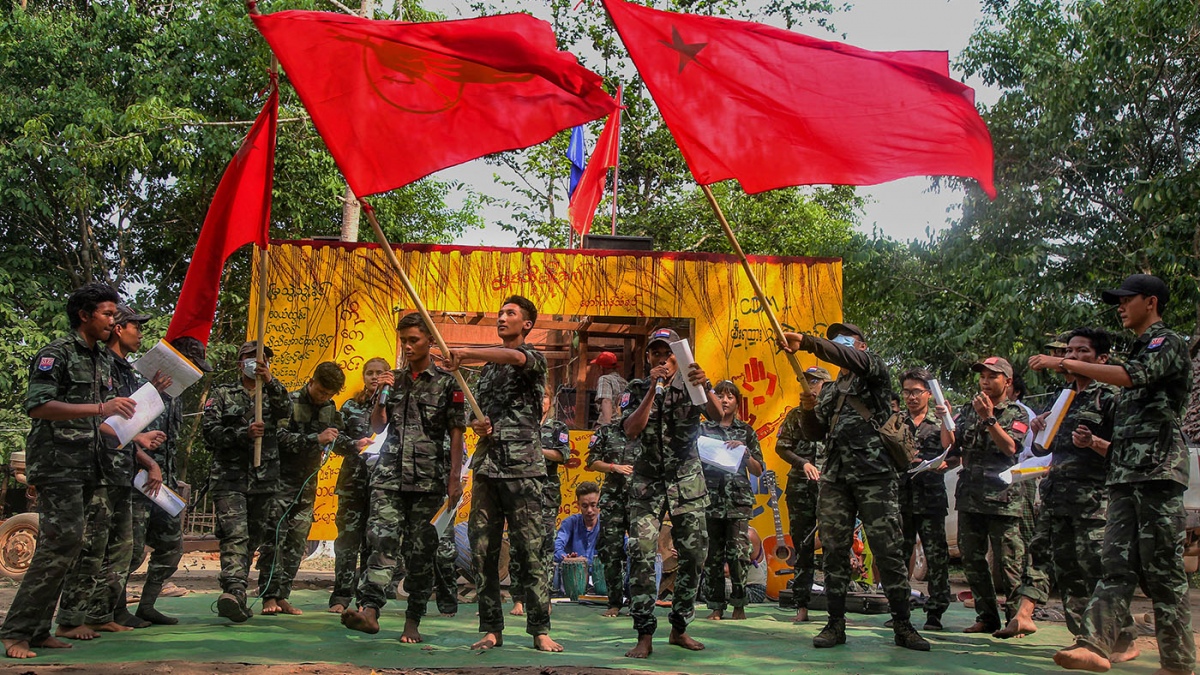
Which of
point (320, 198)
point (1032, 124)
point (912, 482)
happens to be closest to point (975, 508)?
point (912, 482)

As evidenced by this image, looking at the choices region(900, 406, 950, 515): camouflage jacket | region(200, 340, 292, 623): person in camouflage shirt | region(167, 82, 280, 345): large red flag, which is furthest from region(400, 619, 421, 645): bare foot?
region(900, 406, 950, 515): camouflage jacket

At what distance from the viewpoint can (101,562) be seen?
7.27m

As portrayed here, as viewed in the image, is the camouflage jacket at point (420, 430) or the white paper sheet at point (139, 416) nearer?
the white paper sheet at point (139, 416)

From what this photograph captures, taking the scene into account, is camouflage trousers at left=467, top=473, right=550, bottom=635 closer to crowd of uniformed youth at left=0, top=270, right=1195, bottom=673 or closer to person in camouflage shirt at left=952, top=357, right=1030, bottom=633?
crowd of uniformed youth at left=0, top=270, right=1195, bottom=673

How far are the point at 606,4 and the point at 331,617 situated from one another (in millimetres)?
5090

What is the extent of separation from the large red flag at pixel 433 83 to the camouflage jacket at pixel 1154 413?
3.51 metres

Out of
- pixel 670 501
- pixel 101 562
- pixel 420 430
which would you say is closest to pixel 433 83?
pixel 420 430

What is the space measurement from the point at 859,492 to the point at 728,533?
2.49 m

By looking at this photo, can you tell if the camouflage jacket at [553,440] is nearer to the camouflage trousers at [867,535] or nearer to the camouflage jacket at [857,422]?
the camouflage jacket at [857,422]

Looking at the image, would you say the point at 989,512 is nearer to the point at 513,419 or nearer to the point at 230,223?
the point at 513,419

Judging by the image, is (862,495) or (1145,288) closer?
(1145,288)

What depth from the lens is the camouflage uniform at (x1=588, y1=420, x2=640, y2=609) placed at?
381 inches

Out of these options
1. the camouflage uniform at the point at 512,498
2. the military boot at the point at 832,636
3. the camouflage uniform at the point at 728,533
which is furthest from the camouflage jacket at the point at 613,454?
the military boot at the point at 832,636

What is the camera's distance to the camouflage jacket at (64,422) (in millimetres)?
6586
